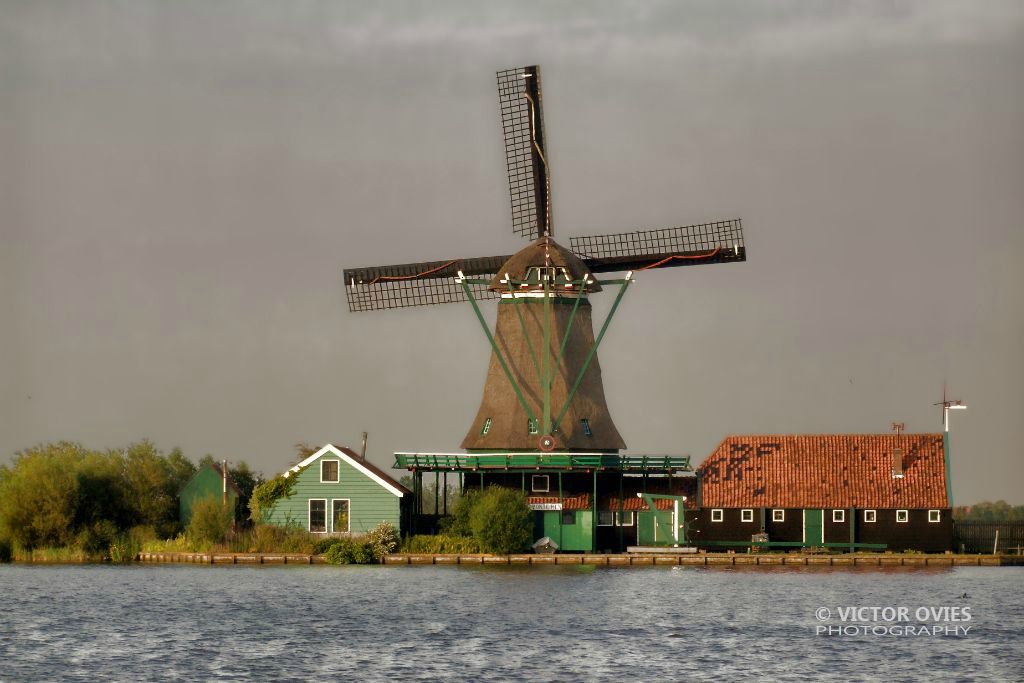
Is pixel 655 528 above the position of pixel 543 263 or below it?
below

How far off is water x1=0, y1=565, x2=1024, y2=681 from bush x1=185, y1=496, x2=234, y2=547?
4397 mm

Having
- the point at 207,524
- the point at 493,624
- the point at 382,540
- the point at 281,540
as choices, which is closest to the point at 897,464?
the point at 382,540

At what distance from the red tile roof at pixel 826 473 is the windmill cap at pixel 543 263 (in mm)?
7895

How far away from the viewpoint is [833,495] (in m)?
63.9

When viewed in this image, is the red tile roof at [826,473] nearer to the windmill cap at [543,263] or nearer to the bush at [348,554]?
the windmill cap at [543,263]

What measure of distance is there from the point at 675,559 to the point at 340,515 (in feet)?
40.0

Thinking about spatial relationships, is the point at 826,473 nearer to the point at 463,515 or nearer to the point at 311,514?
the point at 463,515

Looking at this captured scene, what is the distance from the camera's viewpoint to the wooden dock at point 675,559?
203ft

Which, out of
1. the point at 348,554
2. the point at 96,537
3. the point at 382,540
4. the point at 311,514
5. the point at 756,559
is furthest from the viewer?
the point at 96,537

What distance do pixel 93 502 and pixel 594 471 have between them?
59.5ft

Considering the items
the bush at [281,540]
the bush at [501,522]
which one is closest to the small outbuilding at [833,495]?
the bush at [501,522]

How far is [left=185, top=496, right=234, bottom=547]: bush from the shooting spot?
6638cm

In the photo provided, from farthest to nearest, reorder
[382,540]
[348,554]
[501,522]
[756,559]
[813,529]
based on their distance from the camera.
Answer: [382,540]
[813,529]
[348,554]
[501,522]
[756,559]

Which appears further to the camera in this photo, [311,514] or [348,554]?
[311,514]
